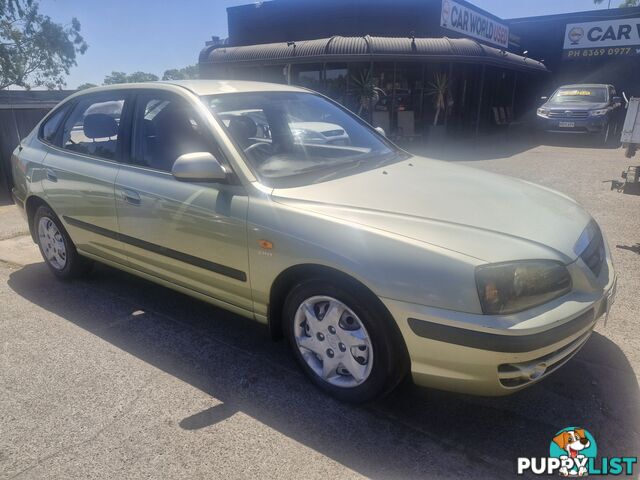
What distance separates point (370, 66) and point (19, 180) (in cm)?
1093

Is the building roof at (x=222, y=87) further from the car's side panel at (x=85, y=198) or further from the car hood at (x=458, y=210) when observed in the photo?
the car hood at (x=458, y=210)

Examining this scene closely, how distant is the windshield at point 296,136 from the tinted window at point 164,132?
195 mm

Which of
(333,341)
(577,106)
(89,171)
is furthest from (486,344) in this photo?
(577,106)

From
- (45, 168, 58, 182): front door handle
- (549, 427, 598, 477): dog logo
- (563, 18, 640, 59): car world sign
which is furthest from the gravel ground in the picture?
(563, 18, 640, 59): car world sign

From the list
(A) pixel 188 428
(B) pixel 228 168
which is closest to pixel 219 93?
(B) pixel 228 168

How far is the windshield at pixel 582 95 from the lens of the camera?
15.2 m

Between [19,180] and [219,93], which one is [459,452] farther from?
[19,180]

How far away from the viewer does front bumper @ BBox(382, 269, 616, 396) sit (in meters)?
2.11

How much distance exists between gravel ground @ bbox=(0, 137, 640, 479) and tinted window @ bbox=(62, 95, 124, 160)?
1.27 metres

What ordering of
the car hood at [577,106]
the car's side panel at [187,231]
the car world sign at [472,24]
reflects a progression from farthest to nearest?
the car world sign at [472,24]
the car hood at [577,106]
the car's side panel at [187,231]

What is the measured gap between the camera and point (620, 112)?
16.9 m

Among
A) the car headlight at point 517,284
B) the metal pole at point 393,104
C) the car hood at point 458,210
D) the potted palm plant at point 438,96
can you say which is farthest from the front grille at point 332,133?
the potted palm plant at point 438,96

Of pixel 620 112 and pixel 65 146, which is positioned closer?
pixel 65 146

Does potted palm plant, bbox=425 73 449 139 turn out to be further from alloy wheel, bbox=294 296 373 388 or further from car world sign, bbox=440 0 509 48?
alloy wheel, bbox=294 296 373 388
